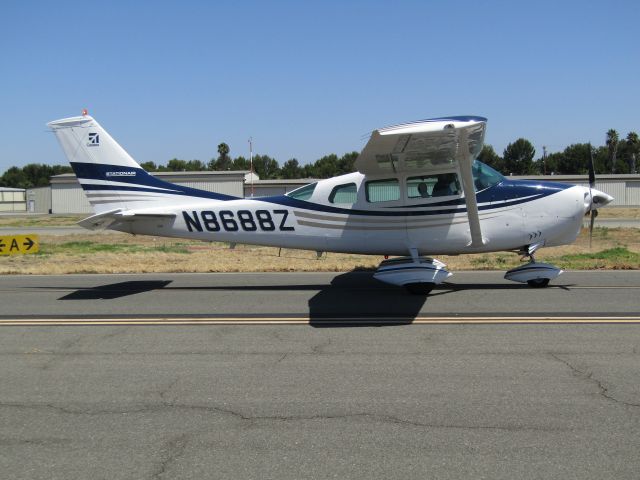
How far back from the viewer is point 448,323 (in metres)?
8.00

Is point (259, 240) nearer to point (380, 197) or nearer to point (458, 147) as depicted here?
point (380, 197)

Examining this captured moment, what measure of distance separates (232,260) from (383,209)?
281 inches

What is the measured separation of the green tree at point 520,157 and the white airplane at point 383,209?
7787cm

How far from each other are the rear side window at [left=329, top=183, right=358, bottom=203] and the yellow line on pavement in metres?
3.29

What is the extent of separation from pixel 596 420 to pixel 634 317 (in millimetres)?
4248

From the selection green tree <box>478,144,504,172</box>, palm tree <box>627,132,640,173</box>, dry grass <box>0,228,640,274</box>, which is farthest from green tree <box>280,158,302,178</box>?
dry grass <box>0,228,640,274</box>

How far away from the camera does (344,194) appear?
11.3 metres

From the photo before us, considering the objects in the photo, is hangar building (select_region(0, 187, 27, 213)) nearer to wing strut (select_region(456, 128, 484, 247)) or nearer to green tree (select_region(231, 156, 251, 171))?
green tree (select_region(231, 156, 251, 171))

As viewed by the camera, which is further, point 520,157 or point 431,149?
point 520,157

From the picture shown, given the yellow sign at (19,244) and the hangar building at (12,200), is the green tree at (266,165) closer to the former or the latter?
the hangar building at (12,200)

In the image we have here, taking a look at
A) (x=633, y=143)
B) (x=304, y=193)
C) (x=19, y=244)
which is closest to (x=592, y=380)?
(x=304, y=193)

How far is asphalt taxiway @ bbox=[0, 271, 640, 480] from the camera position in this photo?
3.85 meters

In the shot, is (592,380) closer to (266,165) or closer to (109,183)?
(109,183)

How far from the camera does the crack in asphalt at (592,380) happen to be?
4809 millimetres
